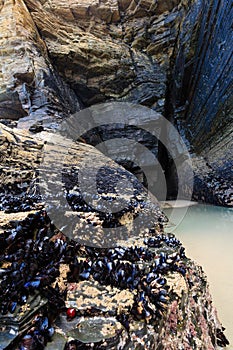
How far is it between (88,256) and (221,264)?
2.44 m

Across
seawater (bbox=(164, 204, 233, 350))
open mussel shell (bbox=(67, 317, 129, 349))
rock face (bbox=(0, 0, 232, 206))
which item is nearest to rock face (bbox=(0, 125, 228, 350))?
open mussel shell (bbox=(67, 317, 129, 349))

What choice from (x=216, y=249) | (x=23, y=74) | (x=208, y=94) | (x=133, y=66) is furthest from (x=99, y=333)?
(x=133, y=66)

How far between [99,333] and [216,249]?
3388 mm

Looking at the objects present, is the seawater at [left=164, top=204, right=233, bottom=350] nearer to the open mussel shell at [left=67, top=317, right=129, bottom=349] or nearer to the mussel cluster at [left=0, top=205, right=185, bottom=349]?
the mussel cluster at [left=0, top=205, right=185, bottom=349]

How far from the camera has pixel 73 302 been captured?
4.66ft

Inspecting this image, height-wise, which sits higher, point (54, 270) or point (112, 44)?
point (112, 44)

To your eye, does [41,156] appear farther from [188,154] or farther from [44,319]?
[188,154]

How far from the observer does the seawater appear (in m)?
2.34

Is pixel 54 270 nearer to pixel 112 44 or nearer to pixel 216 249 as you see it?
pixel 216 249

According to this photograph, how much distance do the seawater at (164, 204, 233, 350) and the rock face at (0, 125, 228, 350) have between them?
1.38 feet

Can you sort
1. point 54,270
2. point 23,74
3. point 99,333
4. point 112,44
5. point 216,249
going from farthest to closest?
point 112,44
point 23,74
point 216,249
point 54,270
point 99,333

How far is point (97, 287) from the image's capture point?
5.29ft

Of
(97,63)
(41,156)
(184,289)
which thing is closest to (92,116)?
(97,63)

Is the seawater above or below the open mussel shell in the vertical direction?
below
